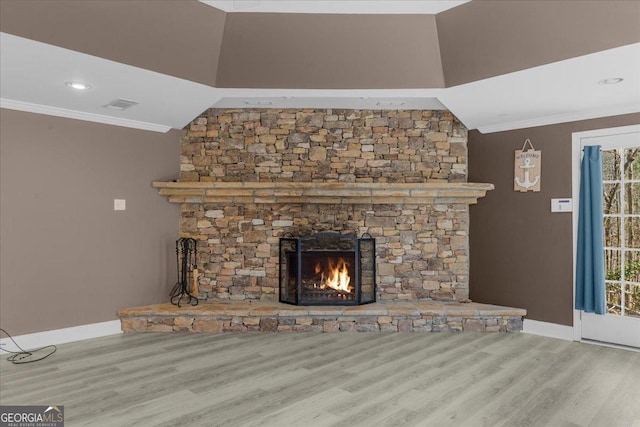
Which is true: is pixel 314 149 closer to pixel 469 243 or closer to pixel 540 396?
pixel 469 243

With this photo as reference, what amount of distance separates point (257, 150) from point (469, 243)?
2805 mm

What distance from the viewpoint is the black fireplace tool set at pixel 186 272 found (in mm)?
4762

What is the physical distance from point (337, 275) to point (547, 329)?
2336 mm

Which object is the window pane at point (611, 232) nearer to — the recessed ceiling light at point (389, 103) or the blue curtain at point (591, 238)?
the blue curtain at point (591, 238)

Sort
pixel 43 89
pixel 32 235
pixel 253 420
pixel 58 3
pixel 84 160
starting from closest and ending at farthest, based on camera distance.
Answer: pixel 253 420
pixel 58 3
pixel 43 89
pixel 32 235
pixel 84 160

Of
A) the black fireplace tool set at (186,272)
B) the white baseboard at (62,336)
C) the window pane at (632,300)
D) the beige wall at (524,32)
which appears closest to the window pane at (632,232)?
the window pane at (632,300)

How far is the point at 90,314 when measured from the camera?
4293mm

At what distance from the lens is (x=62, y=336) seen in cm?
409

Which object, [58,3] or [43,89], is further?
[43,89]

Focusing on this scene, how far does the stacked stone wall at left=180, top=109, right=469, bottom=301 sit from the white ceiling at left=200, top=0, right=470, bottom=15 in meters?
1.67

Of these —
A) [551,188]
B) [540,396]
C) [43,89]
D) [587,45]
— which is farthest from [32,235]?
[551,188]

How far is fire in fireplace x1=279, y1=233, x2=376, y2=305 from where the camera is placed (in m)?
4.73

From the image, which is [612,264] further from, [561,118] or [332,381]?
[332,381]

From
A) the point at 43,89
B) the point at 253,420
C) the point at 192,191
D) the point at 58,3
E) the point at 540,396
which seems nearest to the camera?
the point at 253,420
